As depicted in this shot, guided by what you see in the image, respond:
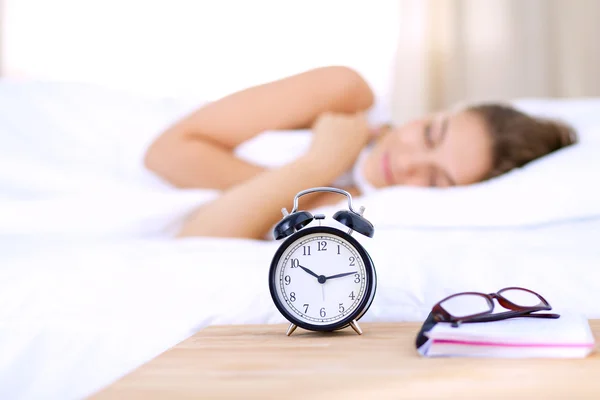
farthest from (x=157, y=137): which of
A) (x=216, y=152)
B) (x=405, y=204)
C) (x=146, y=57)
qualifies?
(x=146, y=57)

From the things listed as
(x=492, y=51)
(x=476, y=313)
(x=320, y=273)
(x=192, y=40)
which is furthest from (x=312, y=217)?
(x=192, y=40)

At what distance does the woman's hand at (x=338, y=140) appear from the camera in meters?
→ 1.62

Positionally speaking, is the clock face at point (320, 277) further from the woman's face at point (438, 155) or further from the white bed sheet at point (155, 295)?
the woman's face at point (438, 155)

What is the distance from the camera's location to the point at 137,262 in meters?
1.08

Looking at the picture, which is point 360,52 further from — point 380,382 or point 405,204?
point 380,382

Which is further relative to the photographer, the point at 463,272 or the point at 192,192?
the point at 192,192

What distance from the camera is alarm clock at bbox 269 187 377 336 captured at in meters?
0.82

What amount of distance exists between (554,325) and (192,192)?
3.32 feet

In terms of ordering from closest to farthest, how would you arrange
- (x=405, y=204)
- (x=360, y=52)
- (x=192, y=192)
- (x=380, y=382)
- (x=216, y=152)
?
(x=380, y=382)
(x=405, y=204)
(x=192, y=192)
(x=216, y=152)
(x=360, y=52)

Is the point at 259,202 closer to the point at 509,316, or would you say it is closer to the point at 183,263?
the point at 183,263

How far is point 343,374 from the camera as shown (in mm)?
626

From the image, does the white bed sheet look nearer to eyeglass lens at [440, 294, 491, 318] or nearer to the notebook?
eyeglass lens at [440, 294, 491, 318]

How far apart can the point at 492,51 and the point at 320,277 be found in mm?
2376

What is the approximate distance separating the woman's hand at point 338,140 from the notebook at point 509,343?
933 millimetres
